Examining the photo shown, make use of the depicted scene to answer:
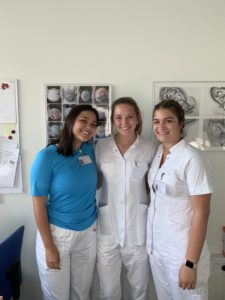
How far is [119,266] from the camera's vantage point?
1713mm

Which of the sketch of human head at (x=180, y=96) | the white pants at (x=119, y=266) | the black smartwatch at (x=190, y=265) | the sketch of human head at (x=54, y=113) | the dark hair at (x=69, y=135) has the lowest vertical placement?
the white pants at (x=119, y=266)

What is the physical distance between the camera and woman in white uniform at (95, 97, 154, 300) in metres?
1.59

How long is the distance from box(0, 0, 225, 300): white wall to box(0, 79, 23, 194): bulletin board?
56 millimetres

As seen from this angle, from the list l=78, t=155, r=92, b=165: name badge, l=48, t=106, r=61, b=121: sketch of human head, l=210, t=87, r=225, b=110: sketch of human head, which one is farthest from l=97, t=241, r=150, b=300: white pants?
l=210, t=87, r=225, b=110: sketch of human head

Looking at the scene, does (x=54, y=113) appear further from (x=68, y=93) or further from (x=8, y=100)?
(x=8, y=100)

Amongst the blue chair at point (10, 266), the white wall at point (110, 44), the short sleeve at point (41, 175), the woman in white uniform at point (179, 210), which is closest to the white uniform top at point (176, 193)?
the woman in white uniform at point (179, 210)

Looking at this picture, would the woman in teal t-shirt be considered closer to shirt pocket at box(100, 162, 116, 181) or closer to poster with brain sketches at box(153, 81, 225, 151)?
shirt pocket at box(100, 162, 116, 181)

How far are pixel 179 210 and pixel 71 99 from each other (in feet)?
3.30

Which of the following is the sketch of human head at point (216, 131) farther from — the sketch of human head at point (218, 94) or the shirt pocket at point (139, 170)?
the shirt pocket at point (139, 170)

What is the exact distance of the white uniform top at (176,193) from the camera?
1388 millimetres

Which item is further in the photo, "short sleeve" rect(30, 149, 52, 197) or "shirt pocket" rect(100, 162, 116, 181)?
"shirt pocket" rect(100, 162, 116, 181)

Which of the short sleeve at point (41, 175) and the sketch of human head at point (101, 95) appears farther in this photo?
the sketch of human head at point (101, 95)

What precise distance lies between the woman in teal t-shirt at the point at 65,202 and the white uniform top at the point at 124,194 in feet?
0.26

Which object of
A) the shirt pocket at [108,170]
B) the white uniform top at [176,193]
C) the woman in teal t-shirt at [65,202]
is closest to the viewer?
the white uniform top at [176,193]
